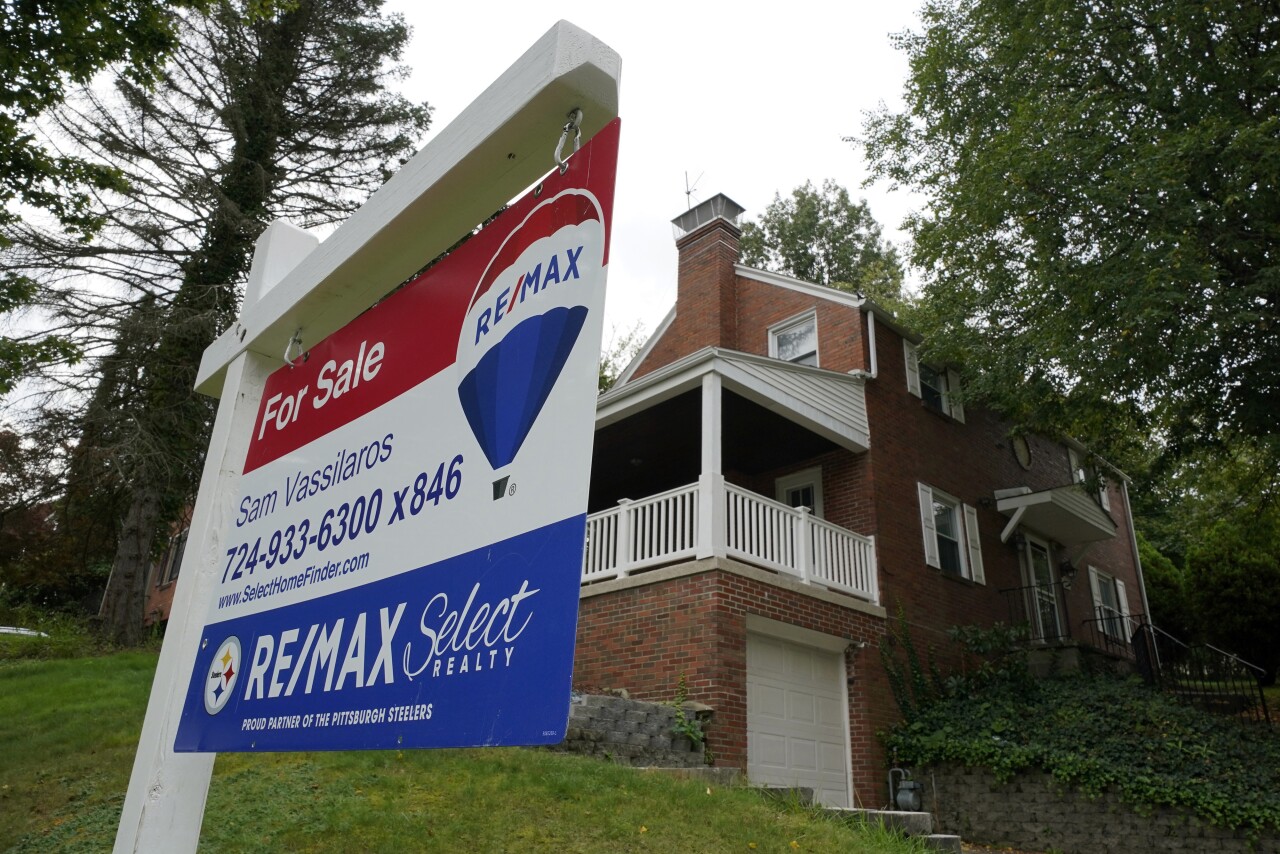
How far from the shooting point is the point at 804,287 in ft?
54.2

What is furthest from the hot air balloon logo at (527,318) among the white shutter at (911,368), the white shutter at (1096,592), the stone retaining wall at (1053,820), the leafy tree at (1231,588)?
the white shutter at (1096,592)

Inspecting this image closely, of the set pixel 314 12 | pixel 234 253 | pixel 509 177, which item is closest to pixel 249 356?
pixel 509 177

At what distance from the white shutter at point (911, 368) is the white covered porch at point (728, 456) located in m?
1.79

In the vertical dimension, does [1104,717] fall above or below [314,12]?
below

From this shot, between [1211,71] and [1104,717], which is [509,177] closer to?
[1104,717]

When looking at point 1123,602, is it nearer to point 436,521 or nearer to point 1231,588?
point 1231,588

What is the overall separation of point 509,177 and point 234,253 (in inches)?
646

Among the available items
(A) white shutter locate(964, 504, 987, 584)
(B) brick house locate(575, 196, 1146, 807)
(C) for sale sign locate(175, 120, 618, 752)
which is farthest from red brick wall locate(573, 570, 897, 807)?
(C) for sale sign locate(175, 120, 618, 752)

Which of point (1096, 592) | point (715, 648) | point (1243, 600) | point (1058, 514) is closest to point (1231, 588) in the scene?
point (1243, 600)

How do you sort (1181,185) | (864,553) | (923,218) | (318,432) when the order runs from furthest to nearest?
1. (923,218)
2. (864,553)
3. (1181,185)
4. (318,432)

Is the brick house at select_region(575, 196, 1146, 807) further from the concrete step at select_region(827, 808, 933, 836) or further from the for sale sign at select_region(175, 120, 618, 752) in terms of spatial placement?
the for sale sign at select_region(175, 120, 618, 752)

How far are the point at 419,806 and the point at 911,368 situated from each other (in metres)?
12.2

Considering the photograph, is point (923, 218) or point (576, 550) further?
point (923, 218)

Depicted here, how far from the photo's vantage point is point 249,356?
2.97 m
